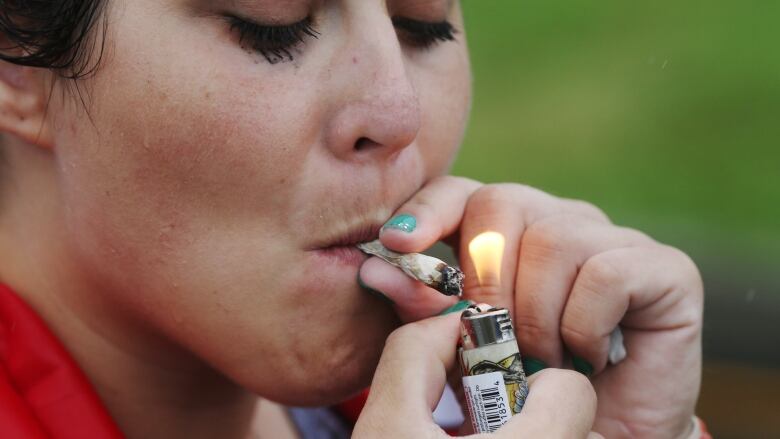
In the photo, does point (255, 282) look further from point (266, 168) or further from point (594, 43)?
point (594, 43)

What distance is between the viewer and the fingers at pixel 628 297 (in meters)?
1.88

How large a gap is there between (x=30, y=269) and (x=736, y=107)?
16.6ft

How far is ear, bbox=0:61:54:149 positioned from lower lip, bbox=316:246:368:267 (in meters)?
0.52

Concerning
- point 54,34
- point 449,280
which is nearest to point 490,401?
point 449,280

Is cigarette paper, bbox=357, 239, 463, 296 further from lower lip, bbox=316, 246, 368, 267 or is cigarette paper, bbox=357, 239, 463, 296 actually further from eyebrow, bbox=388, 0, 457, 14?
eyebrow, bbox=388, 0, 457, 14

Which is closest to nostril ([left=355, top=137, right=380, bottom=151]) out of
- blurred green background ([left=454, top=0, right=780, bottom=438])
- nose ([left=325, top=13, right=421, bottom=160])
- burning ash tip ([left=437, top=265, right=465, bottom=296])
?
nose ([left=325, top=13, right=421, bottom=160])

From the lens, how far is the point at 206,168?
65.3 inches

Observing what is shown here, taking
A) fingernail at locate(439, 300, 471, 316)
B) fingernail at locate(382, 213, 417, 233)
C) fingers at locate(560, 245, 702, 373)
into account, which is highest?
fingernail at locate(382, 213, 417, 233)

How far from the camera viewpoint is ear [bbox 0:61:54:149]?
1.76 m

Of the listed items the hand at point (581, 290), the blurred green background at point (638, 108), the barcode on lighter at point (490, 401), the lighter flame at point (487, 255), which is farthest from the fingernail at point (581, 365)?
the blurred green background at point (638, 108)

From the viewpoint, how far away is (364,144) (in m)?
1.72

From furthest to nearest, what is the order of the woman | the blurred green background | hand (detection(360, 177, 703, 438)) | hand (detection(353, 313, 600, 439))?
the blurred green background
hand (detection(360, 177, 703, 438))
the woman
hand (detection(353, 313, 600, 439))

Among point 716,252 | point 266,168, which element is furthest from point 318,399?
point 716,252

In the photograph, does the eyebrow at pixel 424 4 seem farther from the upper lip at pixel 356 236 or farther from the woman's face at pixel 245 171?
the upper lip at pixel 356 236
